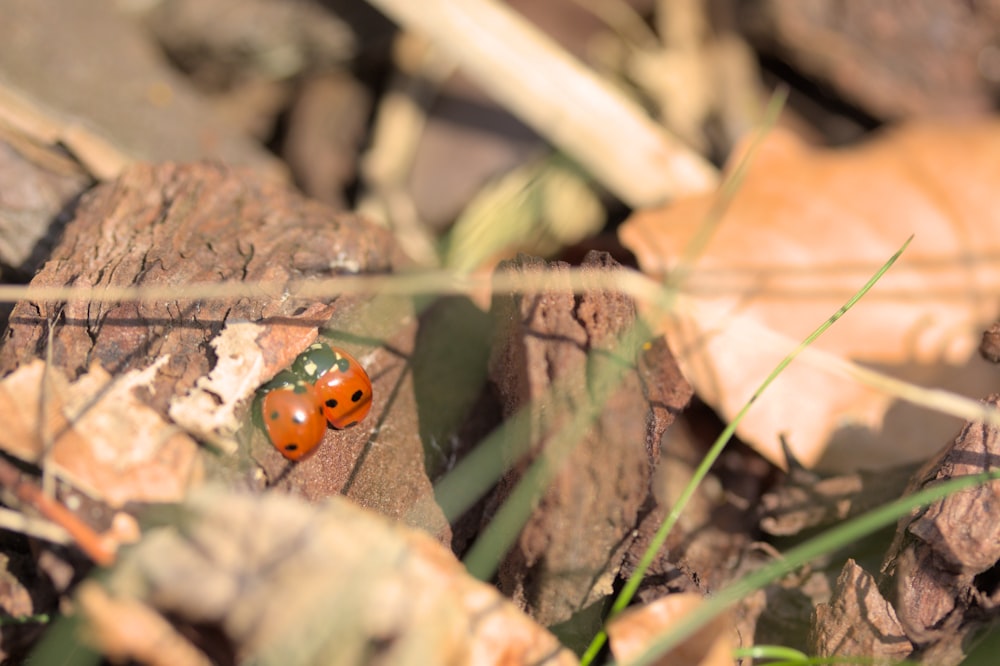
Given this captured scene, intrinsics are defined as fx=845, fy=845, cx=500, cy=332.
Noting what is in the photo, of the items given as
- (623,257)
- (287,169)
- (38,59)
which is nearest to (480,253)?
(623,257)

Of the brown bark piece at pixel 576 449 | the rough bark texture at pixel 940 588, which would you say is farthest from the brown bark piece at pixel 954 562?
the brown bark piece at pixel 576 449

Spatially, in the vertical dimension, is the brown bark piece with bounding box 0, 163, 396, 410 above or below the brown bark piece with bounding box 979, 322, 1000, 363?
below

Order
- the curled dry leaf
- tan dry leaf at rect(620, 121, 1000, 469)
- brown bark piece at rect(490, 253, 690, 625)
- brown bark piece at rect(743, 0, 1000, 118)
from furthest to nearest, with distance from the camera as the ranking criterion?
1. brown bark piece at rect(743, 0, 1000, 118)
2. tan dry leaf at rect(620, 121, 1000, 469)
3. brown bark piece at rect(490, 253, 690, 625)
4. the curled dry leaf

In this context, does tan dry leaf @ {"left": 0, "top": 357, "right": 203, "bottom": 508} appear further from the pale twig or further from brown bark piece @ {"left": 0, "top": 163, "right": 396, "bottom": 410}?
the pale twig

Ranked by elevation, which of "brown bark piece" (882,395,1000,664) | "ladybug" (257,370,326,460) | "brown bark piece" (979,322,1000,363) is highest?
"brown bark piece" (979,322,1000,363)

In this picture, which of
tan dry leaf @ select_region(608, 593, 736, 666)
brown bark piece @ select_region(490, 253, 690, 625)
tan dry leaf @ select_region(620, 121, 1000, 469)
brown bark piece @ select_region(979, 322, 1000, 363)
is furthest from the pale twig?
tan dry leaf @ select_region(608, 593, 736, 666)

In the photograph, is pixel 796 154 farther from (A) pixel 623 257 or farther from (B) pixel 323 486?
(B) pixel 323 486

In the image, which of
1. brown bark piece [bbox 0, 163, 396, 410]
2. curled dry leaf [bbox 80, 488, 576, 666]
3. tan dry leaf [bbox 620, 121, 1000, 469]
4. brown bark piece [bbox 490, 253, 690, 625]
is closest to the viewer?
curled dry leaf [bbox 80, 488, 576, 666]
